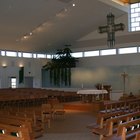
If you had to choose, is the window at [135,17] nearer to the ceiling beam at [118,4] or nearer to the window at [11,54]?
the ceiling beam at [118,4]

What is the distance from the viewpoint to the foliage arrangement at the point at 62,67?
65.6 feet

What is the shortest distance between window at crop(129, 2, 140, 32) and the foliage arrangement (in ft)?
16.3

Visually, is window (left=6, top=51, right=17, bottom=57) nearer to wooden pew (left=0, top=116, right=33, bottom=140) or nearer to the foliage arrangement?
the foliage arrangement

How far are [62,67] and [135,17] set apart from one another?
6.22 metres

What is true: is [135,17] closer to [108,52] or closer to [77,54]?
[108,52]

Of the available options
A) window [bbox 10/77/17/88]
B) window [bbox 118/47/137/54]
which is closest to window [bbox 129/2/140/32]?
window [bbox 118/47/137/54]

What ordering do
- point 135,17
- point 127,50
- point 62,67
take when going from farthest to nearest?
1. point 62,67
2. point 127,50
3. point 135,17

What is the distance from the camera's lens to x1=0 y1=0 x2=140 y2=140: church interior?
44.1 feet

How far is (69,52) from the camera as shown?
2034 centimetres

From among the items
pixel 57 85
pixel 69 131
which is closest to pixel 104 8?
pixel 57 85

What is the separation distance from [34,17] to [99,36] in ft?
20.9

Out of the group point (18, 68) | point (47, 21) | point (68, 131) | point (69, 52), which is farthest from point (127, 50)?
point (68, 131)

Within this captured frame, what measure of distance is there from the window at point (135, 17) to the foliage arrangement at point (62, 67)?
4967 mm

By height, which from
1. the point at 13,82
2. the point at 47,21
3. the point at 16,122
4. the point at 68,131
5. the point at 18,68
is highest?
the point at 47,21
